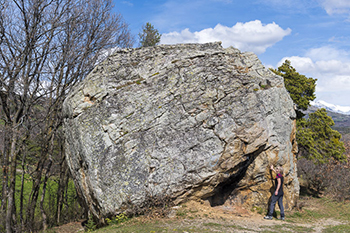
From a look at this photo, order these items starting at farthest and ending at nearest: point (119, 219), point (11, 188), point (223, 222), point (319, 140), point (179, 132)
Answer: point (319, 140) < point (11, 188) < point (179, 132) < point (119, 219) < point (223, 222)

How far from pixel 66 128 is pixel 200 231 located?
704cm

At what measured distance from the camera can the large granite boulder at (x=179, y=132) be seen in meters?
9.45

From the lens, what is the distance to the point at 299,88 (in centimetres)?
1731

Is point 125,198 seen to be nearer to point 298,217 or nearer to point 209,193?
point 209,193

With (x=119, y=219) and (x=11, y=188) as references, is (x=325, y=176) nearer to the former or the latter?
(x=119, y=219)

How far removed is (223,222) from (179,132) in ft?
11.4

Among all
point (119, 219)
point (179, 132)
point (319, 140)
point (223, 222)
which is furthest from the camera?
point (319, 140)

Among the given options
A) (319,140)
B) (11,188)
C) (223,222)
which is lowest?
(223,222)

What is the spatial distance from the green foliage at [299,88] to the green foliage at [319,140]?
0.93 m

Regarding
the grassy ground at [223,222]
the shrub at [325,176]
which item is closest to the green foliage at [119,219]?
the grassy ground at [223,222]

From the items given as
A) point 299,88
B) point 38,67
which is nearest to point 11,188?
point 38,67

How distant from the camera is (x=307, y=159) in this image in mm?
17375

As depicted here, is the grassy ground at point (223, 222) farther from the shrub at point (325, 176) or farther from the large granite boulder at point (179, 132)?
the shrub at point (325, 176)

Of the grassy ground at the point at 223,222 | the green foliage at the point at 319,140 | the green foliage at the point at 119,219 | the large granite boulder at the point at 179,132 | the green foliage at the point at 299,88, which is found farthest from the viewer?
the green foliage at the point at 299,88
